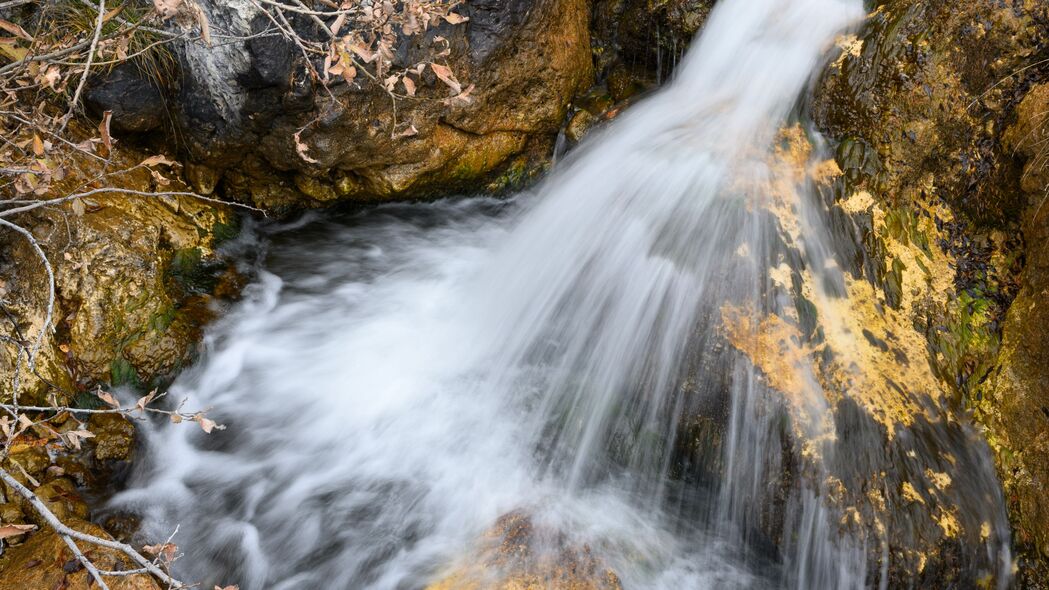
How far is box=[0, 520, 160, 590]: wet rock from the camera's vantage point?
9.23 ft

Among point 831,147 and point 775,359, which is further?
point 831,147

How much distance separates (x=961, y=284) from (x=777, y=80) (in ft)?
6.89

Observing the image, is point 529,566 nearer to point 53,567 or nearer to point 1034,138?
point 53,567

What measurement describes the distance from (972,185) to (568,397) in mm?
2709

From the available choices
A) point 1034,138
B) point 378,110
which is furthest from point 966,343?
point 378,110

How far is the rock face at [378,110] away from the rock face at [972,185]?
2.42 metres

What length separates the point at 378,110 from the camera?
4.77m

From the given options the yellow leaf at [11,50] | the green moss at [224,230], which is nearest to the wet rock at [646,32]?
the green moss at [224,230]

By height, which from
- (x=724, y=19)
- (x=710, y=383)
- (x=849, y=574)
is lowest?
(x=849, y=574)

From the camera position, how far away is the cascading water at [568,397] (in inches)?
133

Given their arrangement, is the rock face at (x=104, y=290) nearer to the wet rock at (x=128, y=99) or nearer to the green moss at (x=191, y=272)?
the green moss at (x=191, y=272)

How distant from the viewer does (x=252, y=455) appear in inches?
155

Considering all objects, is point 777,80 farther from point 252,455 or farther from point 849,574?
point 252,455

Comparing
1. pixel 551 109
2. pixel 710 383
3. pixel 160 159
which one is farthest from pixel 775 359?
pixel 160 159
